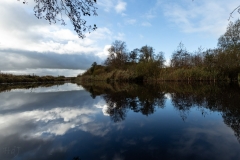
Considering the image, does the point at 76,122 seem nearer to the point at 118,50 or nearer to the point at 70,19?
the point at 70,19

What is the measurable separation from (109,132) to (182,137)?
1366mm

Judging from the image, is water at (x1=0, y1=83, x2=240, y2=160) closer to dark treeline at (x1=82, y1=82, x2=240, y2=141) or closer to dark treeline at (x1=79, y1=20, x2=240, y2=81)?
dark treeline at (x1=82, y1=82, x2=240, y2=141)

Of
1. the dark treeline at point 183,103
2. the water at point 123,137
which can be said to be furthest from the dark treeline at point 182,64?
the water at point 123,137

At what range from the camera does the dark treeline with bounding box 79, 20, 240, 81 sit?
22891 millimetres

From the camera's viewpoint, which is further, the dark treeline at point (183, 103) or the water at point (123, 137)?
the dark treeline at point (183, 103)

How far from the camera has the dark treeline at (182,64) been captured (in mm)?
22891

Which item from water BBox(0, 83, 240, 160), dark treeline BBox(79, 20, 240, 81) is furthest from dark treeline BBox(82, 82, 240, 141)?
dark treeline BBox(79, 20, 240, 81)

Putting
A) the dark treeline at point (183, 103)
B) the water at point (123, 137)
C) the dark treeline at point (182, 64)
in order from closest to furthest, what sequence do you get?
the water at point (123, 137), the dark treeline at point (183, 103), the dark treeline at point (182, 64)

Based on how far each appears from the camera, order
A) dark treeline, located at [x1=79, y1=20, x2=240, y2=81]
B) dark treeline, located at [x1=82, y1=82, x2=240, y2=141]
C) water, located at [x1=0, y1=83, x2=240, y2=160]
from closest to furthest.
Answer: water, located at [x1=0, y1=83, x2=240, y2=160]
dark treeline, located at [x1=82, y1=82, x2=240, y2=141]
dark treeline, located at [x1=79, y1=20, x2=240, y2=81]

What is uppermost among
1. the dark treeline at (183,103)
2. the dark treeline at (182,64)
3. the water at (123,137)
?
the dark treeline at (182,64)

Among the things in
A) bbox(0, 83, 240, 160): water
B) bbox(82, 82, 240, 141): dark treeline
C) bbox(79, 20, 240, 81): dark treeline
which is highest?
bbox(79, 20, 240, 81): dark treeline

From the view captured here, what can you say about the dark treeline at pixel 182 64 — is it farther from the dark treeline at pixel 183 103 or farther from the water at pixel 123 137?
the water at pixel 123 137

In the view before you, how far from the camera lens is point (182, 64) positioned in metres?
28.9

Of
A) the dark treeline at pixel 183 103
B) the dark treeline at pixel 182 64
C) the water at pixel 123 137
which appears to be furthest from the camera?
the dark treeline at pixel 182 64
